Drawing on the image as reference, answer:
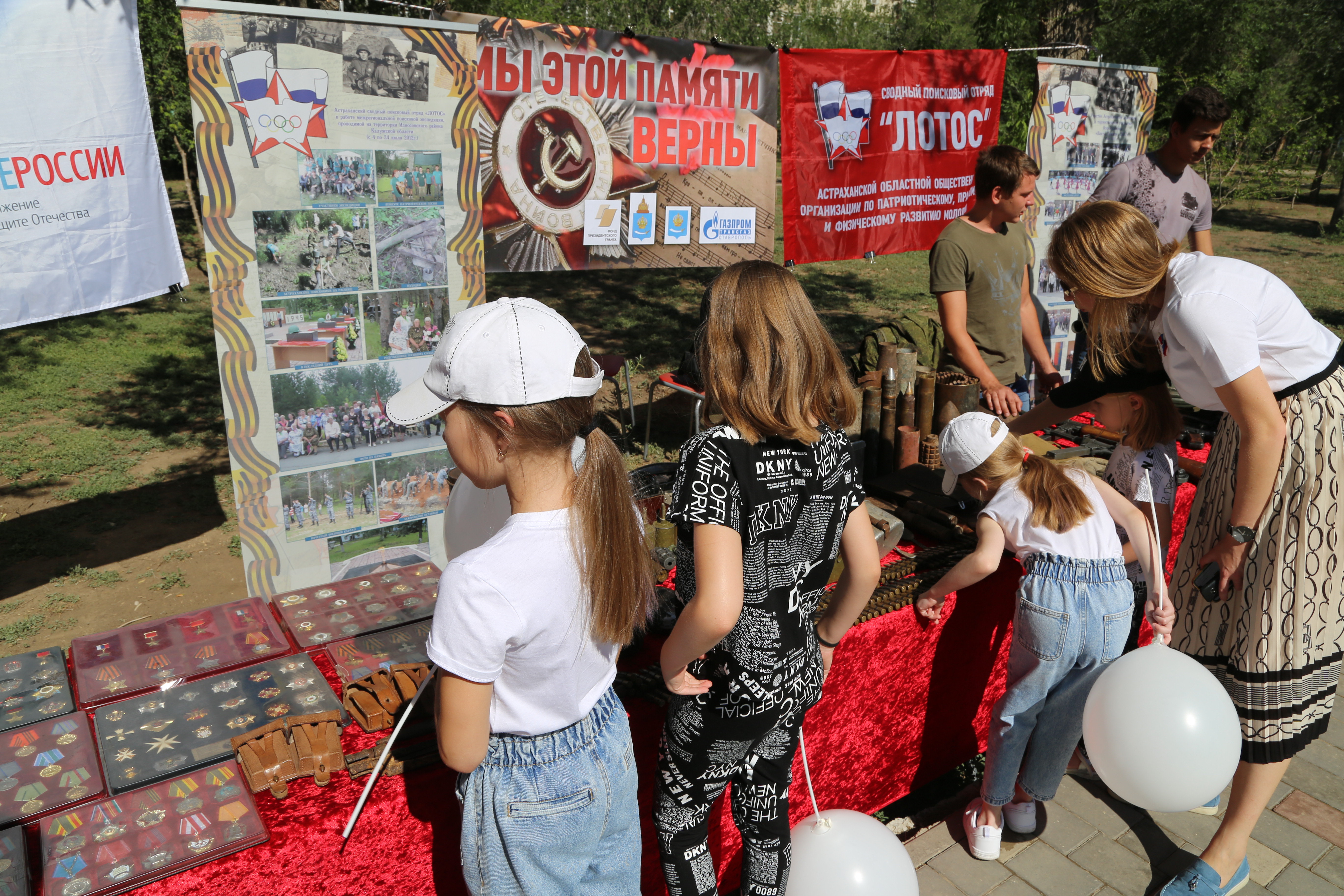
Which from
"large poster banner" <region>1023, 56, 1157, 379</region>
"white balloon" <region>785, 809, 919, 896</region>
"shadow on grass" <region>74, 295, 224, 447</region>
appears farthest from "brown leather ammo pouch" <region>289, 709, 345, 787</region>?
"large poster banner" <region>1023, 56, 1157, 379</region>

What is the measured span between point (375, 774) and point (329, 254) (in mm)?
2226

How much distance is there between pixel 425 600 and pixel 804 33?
29.7m

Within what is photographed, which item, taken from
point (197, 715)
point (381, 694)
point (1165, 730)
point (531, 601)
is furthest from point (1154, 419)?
point (197, 715)

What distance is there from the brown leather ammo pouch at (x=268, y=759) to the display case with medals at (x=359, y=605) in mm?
395

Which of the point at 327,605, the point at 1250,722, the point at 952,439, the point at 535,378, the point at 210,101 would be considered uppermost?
the point at 210,101

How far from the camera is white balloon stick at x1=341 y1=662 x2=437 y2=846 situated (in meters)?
1.37

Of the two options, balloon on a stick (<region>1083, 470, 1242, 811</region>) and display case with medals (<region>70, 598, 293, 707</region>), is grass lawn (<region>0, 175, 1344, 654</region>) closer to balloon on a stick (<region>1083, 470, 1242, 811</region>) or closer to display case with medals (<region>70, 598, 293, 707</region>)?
display case with medals (<region>70, 598, 293, 707</region>)

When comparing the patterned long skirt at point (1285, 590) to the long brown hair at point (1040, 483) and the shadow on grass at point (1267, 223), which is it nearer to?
the long brown hair at point (1040, 483)

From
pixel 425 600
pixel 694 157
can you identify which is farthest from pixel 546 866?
pixel 694 157

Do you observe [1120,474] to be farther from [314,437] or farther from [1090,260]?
[314,437]

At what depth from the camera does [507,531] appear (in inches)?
50.5

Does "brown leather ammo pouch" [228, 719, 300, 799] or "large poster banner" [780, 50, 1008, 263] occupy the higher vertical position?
"large poster banner" [780, 50, 1008, 263]

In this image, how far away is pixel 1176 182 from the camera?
13.9ft

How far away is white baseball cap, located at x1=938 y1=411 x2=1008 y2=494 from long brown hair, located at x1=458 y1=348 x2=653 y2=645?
4.02 feet
